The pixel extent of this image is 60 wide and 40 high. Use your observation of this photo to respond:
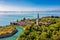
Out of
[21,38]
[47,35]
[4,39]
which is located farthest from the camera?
[4,39]

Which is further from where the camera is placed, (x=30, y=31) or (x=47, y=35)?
(x=30, y=31)

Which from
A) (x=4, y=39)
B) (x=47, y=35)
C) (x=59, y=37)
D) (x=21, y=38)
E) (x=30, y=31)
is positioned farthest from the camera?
(x=4, y=39)

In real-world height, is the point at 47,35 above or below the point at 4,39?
above

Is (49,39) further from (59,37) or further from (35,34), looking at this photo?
(35,34)

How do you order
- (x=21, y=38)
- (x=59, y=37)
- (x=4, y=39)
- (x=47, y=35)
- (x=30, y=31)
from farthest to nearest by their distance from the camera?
(x=4, y=39), (x=30, y=31), (x=21, y=38), (x=47, y=35), (x=59, y=37)

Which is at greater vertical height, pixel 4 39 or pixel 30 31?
pixel 30 31

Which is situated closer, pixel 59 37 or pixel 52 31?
pixel 59 37

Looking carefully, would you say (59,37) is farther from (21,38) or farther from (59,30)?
(21,38)

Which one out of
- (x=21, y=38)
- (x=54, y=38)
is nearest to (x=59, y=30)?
(x=54, y=38)

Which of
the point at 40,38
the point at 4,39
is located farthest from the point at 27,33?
the point at 4,39
